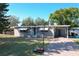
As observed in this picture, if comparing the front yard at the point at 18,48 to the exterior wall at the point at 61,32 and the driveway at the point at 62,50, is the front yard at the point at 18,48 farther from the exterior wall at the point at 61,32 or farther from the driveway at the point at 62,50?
the exterior wall at the point at 61,32

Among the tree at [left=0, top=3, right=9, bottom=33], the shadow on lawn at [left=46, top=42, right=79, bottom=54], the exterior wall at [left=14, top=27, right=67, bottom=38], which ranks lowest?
the shadow on lawn at [left=46, top=42, right=79, bottom=54]

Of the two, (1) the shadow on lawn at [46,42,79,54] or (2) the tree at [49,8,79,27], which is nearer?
(1) the shadow on lawn at [46,42,79,54]

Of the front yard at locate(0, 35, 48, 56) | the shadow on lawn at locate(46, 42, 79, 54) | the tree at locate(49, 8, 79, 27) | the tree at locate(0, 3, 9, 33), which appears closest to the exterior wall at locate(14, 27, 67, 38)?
the tree at locate(49, 8, 79, 27)

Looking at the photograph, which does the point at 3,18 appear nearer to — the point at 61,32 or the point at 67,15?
the point at 67,15

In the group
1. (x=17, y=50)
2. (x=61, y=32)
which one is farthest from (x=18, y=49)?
(x=61, y=32)

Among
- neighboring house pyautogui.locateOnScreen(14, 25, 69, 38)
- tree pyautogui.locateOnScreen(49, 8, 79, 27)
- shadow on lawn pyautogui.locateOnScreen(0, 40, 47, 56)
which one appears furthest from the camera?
neighboring house pyautogui.locateOnScreen(14, 25, 69, 38)

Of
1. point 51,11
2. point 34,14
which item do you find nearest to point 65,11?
point 51,11

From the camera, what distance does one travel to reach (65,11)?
685cm

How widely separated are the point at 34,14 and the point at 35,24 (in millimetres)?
1064

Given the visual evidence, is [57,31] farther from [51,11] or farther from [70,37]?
[51,11]

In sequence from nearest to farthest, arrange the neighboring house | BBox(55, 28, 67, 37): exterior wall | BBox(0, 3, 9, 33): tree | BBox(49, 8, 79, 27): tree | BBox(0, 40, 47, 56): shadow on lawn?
BBox(0, 40, 47, 56): shadow on lawn
BBox(0, 3, 9, 33): tree
BBox(49, 8, 79, 27): tree
BBox(55, 28, 67, 37): exterior wall
the neighboring house

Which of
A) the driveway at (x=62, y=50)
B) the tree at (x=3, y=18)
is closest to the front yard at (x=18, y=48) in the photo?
the driveway at (x=62, y=50)

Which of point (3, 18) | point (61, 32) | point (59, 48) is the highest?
point (3, 18)

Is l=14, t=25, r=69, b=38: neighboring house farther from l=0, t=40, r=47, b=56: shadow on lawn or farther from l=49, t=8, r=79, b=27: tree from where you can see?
l=0, t=40, r=47, b=56: shadow on lawn
